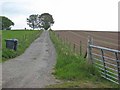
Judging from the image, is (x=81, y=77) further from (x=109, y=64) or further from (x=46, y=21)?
(x=46, y=21)

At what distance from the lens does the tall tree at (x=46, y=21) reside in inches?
7210

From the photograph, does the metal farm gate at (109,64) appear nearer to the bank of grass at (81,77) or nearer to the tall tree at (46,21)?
the bank of grass at (81,77)

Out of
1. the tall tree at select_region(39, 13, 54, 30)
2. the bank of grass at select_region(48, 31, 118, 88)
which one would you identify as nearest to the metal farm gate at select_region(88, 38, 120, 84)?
the bank of grass at select_region(48, 31, 118, 88)

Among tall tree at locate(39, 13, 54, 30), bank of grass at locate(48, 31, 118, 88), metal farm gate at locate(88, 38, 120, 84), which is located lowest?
bank of grass at locate(48, 31, 118, 88)

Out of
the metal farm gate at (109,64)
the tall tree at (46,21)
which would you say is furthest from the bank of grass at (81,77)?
the tall tree at (46,21)

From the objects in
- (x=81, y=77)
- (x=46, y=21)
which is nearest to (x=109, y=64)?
(x=81, y=77)

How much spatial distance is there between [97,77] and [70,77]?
3.14ft

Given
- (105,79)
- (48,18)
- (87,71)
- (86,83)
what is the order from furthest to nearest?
(48,18), (87,71), (105,79), (86,83)

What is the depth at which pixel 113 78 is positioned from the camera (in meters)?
11.8

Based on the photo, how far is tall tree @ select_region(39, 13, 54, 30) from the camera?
183 metres

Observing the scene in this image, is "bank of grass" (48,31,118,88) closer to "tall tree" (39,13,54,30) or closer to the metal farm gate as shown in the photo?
the metal farm gate

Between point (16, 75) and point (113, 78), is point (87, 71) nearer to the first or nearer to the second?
point (113, 78)

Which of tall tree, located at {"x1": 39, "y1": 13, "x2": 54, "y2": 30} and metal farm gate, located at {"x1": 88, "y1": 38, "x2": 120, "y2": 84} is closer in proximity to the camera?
metal farm gate, located at {"x1": 88, "y1": 38, "x2": 120, "y2": 84}

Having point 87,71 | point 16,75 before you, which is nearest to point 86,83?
point 87,71
